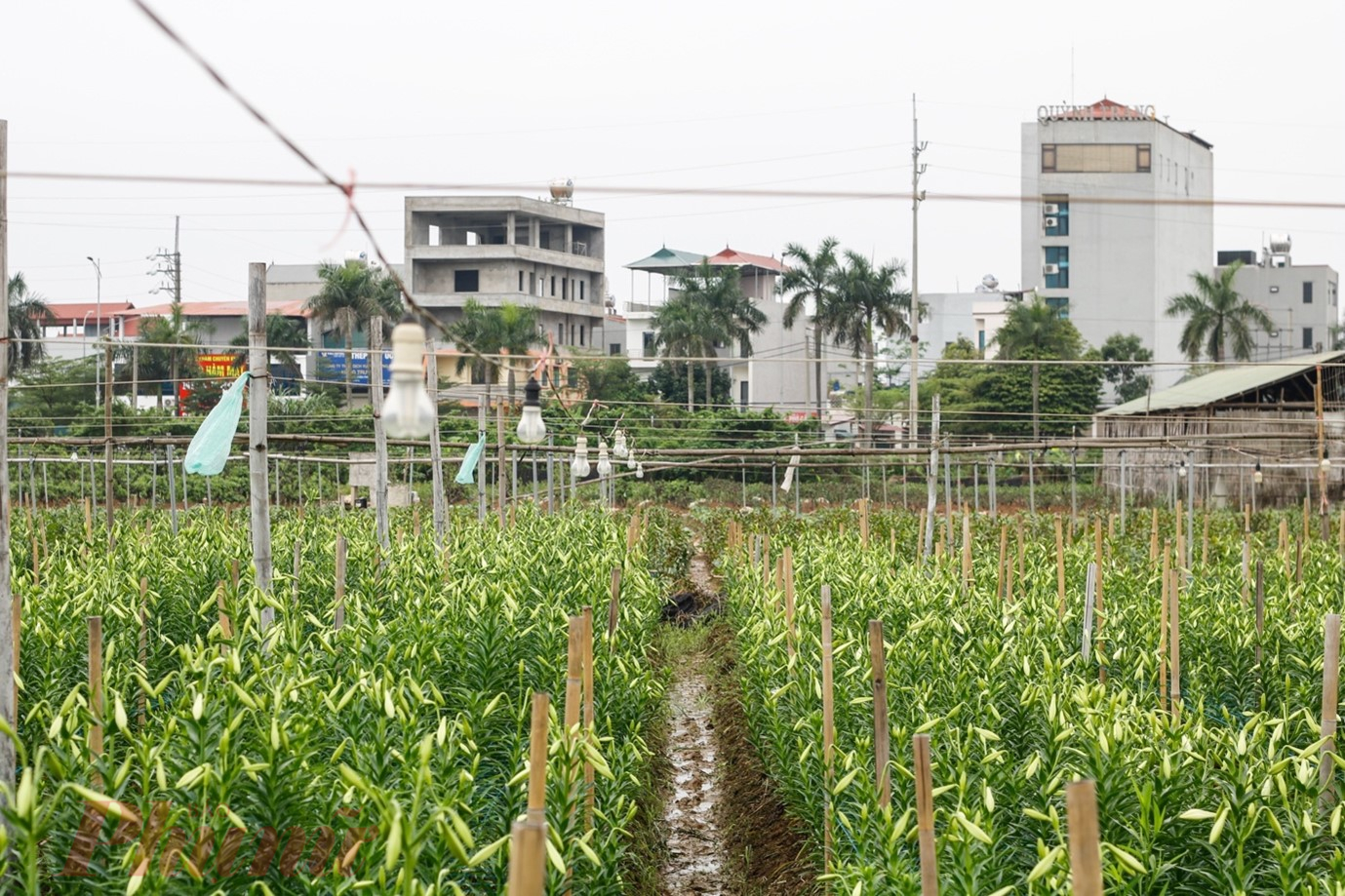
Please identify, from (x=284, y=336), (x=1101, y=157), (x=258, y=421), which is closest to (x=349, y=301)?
(x=284, y=336)

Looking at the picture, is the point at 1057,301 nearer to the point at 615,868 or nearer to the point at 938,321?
the point at 938,321

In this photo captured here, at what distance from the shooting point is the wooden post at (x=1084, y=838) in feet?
10.7

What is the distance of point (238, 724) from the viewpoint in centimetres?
504

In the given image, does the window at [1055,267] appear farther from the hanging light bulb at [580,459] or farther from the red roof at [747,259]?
the hanging light bulb at [580,459]

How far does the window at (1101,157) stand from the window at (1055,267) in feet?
10.7

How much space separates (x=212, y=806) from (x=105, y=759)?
52cm

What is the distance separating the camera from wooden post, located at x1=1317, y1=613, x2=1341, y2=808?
6023 mm

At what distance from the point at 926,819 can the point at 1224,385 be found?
3016cm

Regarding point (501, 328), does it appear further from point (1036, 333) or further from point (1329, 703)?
point (1329, 703)

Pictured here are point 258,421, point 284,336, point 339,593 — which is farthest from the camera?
point 284,336

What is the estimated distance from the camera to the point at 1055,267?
5528cm

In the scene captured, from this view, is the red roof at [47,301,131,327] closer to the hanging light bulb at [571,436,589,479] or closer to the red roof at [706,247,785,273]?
the red roof at [706,247,785,273]

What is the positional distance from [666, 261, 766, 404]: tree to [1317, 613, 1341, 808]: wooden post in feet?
130

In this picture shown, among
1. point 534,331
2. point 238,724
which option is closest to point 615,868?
point 238,724
